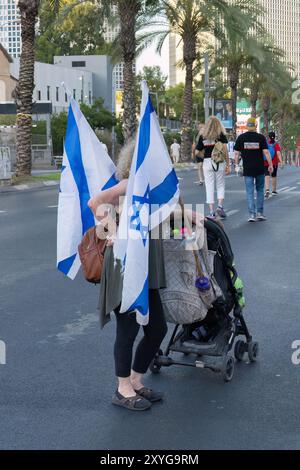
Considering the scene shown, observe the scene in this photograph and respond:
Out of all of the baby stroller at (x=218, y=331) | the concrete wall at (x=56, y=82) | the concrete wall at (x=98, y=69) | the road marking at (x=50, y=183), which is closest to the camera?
the baby stroller at (x=218, y=331)

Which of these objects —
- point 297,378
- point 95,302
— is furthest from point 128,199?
point 95,302

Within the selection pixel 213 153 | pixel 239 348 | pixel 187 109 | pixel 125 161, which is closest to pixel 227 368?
pixel 239 348

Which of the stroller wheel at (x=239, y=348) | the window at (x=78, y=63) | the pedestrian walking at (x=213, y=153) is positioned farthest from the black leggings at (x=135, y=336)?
the window at (x=78, y=63)

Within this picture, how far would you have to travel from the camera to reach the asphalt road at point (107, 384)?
4172 mm

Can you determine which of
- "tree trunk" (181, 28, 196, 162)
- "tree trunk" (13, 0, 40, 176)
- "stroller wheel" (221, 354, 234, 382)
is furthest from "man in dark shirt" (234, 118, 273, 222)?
"tree trunk" (181, 28, 196, 162)

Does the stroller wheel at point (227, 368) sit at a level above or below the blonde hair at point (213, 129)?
below

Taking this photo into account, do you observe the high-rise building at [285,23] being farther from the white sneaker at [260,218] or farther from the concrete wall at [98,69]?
the white sneaker at [260,218]

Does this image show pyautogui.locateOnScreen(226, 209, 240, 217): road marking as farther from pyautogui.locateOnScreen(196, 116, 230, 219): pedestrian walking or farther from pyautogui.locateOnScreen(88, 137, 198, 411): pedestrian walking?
pyautogui.locateOnScreen(88, 137, 198, 411): pedestrian walking

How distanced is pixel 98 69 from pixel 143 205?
87.5 m

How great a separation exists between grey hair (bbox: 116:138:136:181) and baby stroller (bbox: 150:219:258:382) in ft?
2.38

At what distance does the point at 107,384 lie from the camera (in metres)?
5.10

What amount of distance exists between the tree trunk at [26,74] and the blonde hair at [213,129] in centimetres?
1390

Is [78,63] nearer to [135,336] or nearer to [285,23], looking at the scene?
[285,23]

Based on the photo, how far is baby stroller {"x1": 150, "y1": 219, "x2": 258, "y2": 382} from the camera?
5117mm
